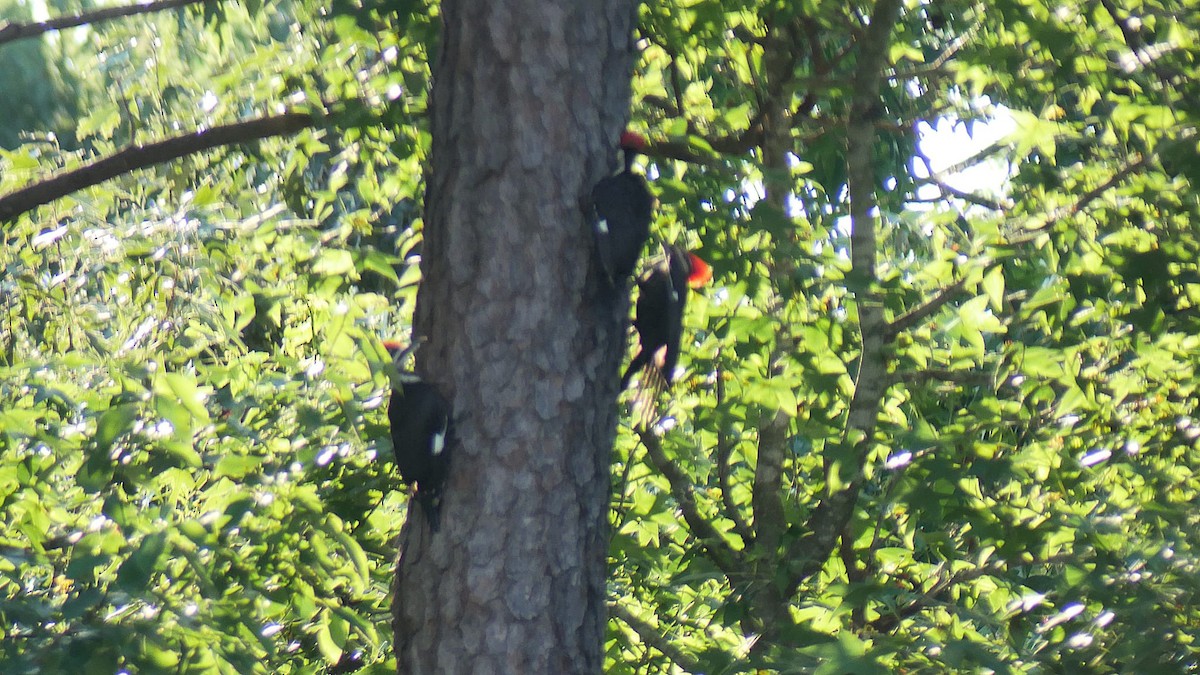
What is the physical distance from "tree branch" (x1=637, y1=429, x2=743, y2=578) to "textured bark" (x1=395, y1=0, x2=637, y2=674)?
0.90 meters

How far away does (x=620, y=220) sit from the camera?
5.49 ft

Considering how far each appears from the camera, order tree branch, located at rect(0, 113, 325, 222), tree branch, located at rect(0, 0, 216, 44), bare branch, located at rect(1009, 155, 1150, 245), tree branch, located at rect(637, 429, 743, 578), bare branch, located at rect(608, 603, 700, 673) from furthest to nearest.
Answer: tree branch, located at rect(637, 429, 743, 578), bare branch, located at rect(608, 603, 700, 673), bare branch, located at rect(1009, 155, 1150, 245), tree branch, located at rect(0, 113, 325, 222), tree branch, located at rect(0, 0, 216, 44)

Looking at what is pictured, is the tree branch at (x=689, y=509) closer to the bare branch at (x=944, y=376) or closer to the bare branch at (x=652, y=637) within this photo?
the bare branch at (x=652, y=637)

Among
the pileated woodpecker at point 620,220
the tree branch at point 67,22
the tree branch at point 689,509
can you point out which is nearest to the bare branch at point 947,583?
the tree branch at point 689,509

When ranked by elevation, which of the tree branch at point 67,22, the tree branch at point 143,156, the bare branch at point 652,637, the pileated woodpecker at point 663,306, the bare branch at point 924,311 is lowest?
the bare branch at point 652,637

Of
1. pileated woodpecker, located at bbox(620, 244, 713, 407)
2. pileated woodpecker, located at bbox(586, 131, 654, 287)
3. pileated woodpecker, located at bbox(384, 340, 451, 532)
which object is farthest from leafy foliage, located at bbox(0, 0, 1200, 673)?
pileated woodpecker, located at bbox(586, 131, 654, 287)

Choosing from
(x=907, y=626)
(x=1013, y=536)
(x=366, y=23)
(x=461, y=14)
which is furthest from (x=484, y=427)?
(x=907, y=626)

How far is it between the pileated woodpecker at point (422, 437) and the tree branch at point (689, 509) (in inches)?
38.2

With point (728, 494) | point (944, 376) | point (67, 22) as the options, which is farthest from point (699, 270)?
point (67, 22)

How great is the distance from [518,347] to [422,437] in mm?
194

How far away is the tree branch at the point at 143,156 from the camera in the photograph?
6.27 ft

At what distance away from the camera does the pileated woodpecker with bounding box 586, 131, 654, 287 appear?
166cm

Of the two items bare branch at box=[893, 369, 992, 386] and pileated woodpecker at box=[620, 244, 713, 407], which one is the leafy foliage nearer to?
bare branch at box=[893, 369, 992, 386]

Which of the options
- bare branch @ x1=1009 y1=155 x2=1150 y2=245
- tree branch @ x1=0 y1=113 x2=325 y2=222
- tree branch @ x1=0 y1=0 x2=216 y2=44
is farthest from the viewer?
bare branch @ x1=1009 y1=155 x2=1150 y2=245
